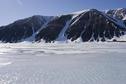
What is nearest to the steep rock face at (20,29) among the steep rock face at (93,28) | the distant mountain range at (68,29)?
the distant mountain range at (68,29)

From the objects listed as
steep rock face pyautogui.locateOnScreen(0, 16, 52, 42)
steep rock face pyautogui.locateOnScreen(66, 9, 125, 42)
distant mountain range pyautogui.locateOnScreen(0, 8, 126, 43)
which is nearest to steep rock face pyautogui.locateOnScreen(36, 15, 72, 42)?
distant mountain range pyautogui.locateOnScreen(0, 8, 126, 43)

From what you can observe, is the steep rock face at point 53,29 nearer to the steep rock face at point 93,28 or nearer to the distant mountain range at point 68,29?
the distant mountain range at point 68,29

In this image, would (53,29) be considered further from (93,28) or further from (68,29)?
(93,28)

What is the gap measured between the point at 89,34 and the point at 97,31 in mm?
6827

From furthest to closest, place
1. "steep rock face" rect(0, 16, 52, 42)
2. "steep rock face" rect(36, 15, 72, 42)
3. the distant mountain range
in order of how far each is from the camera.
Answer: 1. "steep rock face" rect(0, 16, 52, 42)
2. "steep rock face" rect(36, 15, 72, 42)
3. the distant mountain range

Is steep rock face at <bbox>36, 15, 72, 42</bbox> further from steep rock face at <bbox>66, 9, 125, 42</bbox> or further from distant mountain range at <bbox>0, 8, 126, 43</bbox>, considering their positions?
steep rock face at <bbox>66, 9, 125, 42</bbox>

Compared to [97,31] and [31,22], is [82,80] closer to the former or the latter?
[97,31]

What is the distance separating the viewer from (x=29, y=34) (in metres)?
173

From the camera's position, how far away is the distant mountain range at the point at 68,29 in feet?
482

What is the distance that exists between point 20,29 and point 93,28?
197 feet

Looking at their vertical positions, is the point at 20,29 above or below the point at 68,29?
above

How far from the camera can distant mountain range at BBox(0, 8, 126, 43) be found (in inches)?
5782

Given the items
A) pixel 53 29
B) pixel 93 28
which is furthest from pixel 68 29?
pixel 93 28

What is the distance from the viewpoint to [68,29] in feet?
534
